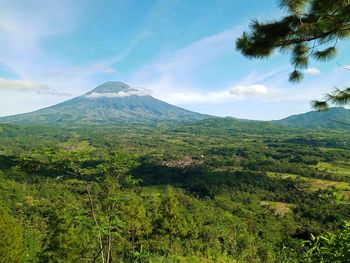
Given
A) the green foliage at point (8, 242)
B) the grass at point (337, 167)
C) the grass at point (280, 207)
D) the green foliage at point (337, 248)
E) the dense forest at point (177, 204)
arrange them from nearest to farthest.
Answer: the green foliage at point (337, 248) < the dense forest at point (177, 204) < the green foliage at point (8, 242) < the grass at point (280, 207) < the grass at point (337, 167)

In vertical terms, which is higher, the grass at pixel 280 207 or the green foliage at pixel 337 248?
the green foliage at pixel 337 248

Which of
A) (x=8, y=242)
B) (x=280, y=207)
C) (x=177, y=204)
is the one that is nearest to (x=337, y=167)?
(x=280, y=207)

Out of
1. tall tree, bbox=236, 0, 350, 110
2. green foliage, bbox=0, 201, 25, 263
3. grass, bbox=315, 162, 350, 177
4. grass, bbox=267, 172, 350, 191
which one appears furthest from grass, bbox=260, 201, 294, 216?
tall tree, bbox=236, 0, 350, 110

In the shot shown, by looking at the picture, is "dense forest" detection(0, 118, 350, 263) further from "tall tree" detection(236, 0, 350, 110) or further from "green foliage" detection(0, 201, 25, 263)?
"tall tree" detection(236, 0, 350, 110)

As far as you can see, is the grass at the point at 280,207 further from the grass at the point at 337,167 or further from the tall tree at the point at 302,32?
the tall tree at the point at 302,32

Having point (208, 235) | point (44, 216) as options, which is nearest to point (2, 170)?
point (44, 216)

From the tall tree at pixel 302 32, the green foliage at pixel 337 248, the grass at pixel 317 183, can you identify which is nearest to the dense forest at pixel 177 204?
the green foliage at pixel 337 248

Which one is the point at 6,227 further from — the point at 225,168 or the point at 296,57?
the point at 225,168

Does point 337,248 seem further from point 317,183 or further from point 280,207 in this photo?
point 317,183
